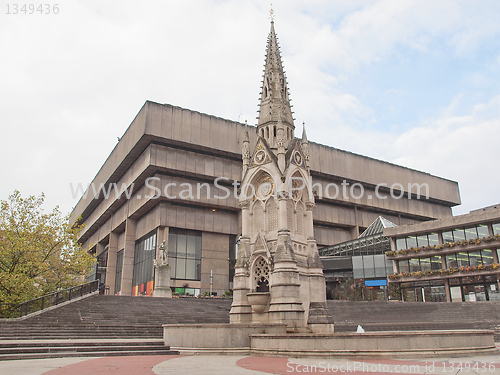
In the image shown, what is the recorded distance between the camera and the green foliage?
89.1ft

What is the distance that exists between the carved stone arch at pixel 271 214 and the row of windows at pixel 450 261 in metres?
36.3

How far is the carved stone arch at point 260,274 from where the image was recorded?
794 inches

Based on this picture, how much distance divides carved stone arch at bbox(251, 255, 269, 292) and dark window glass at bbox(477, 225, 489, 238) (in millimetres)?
37812

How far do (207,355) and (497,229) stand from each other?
43334mm

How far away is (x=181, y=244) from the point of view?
200ft

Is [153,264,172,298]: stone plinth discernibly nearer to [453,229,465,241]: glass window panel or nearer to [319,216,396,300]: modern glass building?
[319,216,396,300]: modern glass building

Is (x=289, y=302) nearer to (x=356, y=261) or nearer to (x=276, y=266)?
(x=276, y=266)

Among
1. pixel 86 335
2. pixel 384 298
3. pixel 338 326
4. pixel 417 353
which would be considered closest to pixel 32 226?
pixel 86 335

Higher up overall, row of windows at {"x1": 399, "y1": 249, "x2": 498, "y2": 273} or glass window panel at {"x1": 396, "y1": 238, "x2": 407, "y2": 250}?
glass window panel at {"x1": 396, "y1": 238, "x2": 407, "y2": 250}

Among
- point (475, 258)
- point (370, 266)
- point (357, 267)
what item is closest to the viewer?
point (475, 258)

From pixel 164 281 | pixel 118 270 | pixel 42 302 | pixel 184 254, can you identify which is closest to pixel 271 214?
pixel 42 302

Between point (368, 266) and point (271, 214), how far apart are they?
39.5 metres

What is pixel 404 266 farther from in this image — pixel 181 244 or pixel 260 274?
pixel 260 274

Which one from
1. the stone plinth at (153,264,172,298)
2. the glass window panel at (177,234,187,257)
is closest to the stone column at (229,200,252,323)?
the stone plinth at (153,264,172,298)
